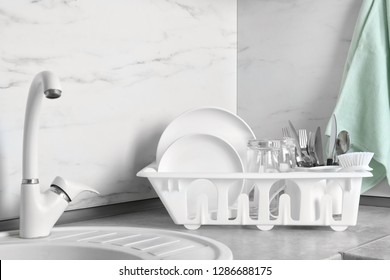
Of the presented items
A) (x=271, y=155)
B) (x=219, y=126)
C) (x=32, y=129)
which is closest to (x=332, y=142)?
(x=271, y=155)

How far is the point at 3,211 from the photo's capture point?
1232 mm

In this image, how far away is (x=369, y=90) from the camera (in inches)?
59.5

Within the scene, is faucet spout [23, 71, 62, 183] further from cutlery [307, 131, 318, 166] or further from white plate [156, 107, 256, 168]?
cutlery [307, 131, 318, 166]

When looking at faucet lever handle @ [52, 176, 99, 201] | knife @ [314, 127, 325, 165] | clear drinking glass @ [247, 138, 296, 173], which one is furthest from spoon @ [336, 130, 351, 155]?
faucet lever handle @ [52, 176, 99, 201]

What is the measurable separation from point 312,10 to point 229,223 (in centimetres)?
74

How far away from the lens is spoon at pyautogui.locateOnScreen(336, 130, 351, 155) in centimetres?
146

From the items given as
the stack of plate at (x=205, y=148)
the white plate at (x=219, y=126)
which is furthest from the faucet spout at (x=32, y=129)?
the white plate at (x=219, y=126)

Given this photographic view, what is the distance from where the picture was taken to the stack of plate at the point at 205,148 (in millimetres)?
1433

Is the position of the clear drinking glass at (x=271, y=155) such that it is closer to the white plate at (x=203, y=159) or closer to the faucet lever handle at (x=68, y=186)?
the white plate at (x=203, y=159)

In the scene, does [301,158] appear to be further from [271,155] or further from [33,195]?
[33,195]

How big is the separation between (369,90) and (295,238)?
1.72ft

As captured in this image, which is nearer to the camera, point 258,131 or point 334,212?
point 334,212

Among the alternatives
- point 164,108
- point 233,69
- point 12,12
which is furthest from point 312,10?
point 12,12

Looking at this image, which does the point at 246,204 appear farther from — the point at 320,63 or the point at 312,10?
the point at 312,10
